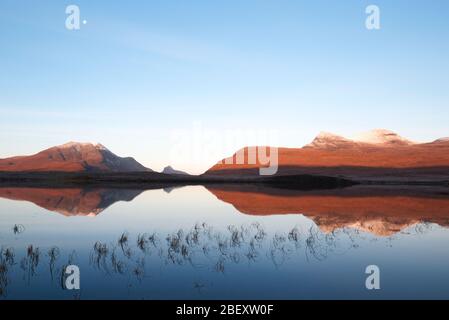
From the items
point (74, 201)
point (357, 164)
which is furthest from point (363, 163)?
point (74, 201)

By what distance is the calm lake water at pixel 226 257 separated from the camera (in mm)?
9586

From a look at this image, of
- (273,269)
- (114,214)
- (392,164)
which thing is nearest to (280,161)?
(392,164)

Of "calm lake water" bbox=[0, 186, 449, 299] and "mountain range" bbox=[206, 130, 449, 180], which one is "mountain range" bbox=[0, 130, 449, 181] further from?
"calm lake water" bbox=[0, 186, 449, 299]

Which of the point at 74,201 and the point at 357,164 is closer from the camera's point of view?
the point at 74,201

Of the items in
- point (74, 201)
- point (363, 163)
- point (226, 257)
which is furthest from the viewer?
point (363, 163)

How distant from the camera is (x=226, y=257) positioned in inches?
516

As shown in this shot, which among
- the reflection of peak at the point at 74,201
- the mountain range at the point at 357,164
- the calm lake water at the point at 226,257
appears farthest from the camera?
the mountain range at the point at 357,164

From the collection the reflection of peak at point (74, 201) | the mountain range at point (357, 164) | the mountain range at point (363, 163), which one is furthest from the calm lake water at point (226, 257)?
the mountain range at point (363, 163)

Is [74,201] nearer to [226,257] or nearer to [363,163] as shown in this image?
[226,257]

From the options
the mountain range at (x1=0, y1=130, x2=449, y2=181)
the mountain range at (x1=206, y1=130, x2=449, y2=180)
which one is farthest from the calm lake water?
the mountain range at (x1=206, y1=130, x2=449, y2=180)

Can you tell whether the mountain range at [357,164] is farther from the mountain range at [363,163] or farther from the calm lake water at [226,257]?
the calm lake water at [226,257]
